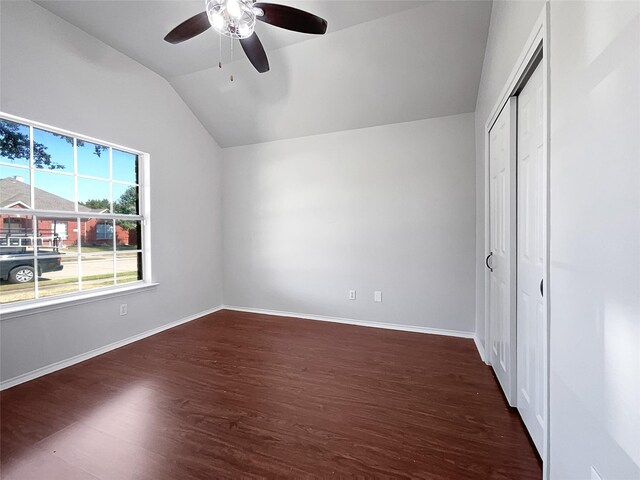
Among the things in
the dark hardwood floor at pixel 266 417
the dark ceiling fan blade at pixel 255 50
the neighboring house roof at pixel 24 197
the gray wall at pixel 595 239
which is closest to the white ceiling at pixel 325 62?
the dark ceiling fan blade at pixel 255 50

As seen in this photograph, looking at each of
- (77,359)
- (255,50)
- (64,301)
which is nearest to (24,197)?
(64,301)

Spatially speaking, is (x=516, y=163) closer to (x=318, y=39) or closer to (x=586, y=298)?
(x=586, y=298)

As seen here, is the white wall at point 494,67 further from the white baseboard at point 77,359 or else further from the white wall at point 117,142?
the white baseboard at point 77,359

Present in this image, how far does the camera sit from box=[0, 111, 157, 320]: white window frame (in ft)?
7.07

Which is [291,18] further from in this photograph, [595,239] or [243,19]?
[595,239]

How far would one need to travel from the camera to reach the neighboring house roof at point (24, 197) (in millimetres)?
2119

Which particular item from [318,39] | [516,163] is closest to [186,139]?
[318,39]

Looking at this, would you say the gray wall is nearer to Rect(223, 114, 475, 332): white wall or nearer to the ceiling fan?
the ceiling fan

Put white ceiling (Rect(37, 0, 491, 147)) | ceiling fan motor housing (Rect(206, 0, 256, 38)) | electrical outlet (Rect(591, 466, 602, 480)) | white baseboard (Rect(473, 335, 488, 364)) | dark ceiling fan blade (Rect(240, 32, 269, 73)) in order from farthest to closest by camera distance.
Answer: white baseboard (Rect(473, 335, 488, 364)), white ceiling (Rect(37, 0, 491, 147)), dark ceiling fan blade (Rect(240, 32, 269, 73)), ceiling fan motor housing (Rect(206, 0, 256, 38)), electrical outlet (Rect(591, 466, 602, 480))

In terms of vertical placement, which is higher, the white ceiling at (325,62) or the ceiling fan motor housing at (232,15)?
the white ceiling at (325,62)

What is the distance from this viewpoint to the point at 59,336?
2359mm

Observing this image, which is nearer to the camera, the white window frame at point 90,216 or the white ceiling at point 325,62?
the white window frame at point 90,216

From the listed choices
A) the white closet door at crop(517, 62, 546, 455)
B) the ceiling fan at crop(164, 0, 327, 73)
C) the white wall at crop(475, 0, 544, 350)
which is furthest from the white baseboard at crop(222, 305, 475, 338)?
the ceiling fan at crop(164, 0, 327, 73)

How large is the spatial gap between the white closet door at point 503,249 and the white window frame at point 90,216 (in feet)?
11.5
